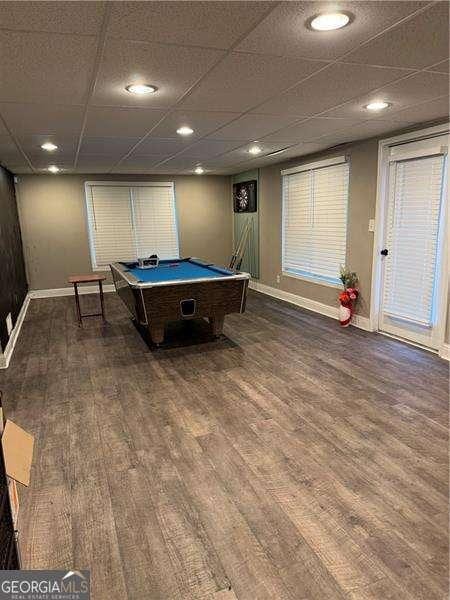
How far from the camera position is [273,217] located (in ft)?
21.9

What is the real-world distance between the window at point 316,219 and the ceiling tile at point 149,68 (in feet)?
10.1

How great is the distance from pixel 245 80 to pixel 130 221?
5668mm

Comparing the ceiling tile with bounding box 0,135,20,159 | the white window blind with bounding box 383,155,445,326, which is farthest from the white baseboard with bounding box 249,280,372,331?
the ceiling tile with bounding box 0,135,20,159

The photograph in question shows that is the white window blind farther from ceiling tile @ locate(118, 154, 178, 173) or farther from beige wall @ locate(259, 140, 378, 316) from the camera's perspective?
ceiling tile @ locate(118, 154, 178, 173)

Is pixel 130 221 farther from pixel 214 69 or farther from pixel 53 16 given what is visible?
pixel 53 16

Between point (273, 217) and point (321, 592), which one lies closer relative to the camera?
point (321, 592)

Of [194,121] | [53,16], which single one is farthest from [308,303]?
[53,16]

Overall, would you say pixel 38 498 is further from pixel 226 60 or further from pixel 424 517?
pixel 226 60

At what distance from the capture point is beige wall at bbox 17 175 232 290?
6895mm

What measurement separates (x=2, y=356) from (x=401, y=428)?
3664 millimetres

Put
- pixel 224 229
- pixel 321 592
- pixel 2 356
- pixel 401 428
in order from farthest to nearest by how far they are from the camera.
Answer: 1. pixel 224 229
2. pixel 2 356
3. pixel 401 428
4. pixel 321 592

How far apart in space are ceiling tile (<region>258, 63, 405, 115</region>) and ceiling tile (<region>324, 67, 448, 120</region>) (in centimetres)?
12

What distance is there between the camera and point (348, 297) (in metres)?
4.77

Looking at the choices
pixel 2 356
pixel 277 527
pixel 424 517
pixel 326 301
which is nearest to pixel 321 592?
pixel 277 527
